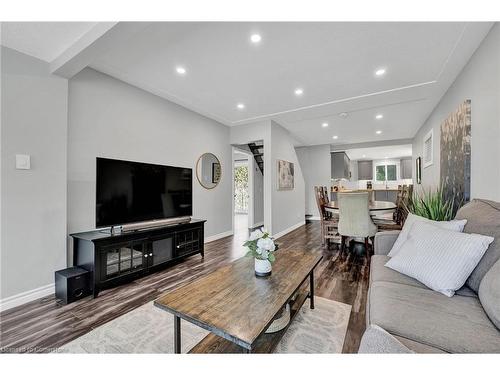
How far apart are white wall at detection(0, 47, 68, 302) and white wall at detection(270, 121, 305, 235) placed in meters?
3.29

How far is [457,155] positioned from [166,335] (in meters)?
3.49

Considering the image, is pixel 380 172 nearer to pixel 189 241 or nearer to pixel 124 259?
pixel 189 241

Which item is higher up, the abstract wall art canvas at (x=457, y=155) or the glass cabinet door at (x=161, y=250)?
the abstract wall art canvas at (x=457, y=155)

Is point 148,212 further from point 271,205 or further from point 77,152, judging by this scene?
point 271,205

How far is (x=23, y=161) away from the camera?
6.73ft

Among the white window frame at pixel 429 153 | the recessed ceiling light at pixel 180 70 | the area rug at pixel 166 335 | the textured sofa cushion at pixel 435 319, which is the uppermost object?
the recessed ceiling light at pixel 180 70

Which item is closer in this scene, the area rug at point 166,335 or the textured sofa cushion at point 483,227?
the textured sofa cushion at point 483,227

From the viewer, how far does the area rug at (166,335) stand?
145 cm

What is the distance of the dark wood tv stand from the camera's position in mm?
2178

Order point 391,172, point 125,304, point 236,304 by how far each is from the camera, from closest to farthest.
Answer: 1. point 236,304
2. point 125,304
3. point 391,172

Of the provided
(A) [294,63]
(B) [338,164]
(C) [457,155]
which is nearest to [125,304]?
(A) [294,63]

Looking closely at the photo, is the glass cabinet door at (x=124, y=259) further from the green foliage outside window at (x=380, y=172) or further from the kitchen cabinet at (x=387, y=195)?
the green foliage outside window at (x=380, y=172)

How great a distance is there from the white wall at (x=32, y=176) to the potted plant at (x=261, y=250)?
2.11 metres

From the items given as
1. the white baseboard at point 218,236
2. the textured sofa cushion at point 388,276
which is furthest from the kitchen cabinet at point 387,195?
the textured sofa cushion at point 388,276
